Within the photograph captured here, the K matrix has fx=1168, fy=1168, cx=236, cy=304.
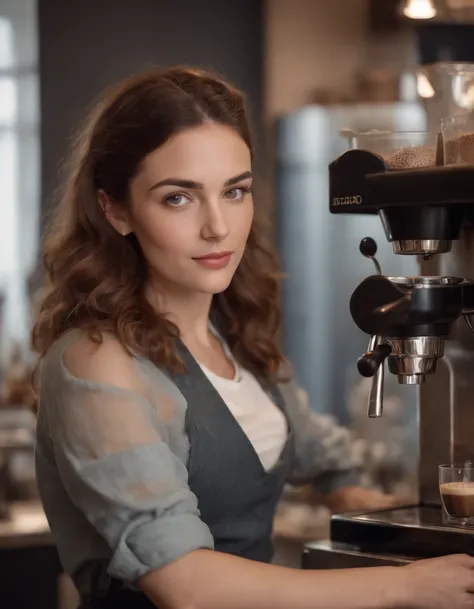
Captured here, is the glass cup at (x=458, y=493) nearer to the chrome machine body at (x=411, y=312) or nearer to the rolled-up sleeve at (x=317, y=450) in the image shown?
the chrome machine body at (x=411, y=312)

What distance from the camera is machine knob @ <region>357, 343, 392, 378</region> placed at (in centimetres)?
152

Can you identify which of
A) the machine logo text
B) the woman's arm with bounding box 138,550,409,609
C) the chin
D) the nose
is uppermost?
the machine logo text

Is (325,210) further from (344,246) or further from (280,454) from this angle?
(280,454)

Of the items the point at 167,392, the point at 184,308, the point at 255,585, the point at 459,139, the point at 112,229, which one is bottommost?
the point at 255,585

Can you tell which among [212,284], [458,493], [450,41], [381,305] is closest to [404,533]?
[458,493]

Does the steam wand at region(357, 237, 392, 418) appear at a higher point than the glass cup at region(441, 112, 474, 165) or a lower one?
lower

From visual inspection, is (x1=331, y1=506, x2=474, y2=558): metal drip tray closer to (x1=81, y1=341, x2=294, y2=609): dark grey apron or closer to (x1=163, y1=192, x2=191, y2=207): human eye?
(x1=81, y1=341, x2=294, y2=609): dark grey apron

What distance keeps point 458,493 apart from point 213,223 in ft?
1.74

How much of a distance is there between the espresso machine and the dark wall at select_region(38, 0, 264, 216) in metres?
2.56

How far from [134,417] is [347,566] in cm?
37

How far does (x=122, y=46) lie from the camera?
4.34 metres

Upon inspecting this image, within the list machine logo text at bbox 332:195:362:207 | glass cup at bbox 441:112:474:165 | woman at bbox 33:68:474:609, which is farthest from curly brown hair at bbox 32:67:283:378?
glass cup at bbox 441:112:474:165

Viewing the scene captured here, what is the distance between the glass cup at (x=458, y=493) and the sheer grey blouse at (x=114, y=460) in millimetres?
339

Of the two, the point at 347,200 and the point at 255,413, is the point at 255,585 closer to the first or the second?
the point at 255,413
